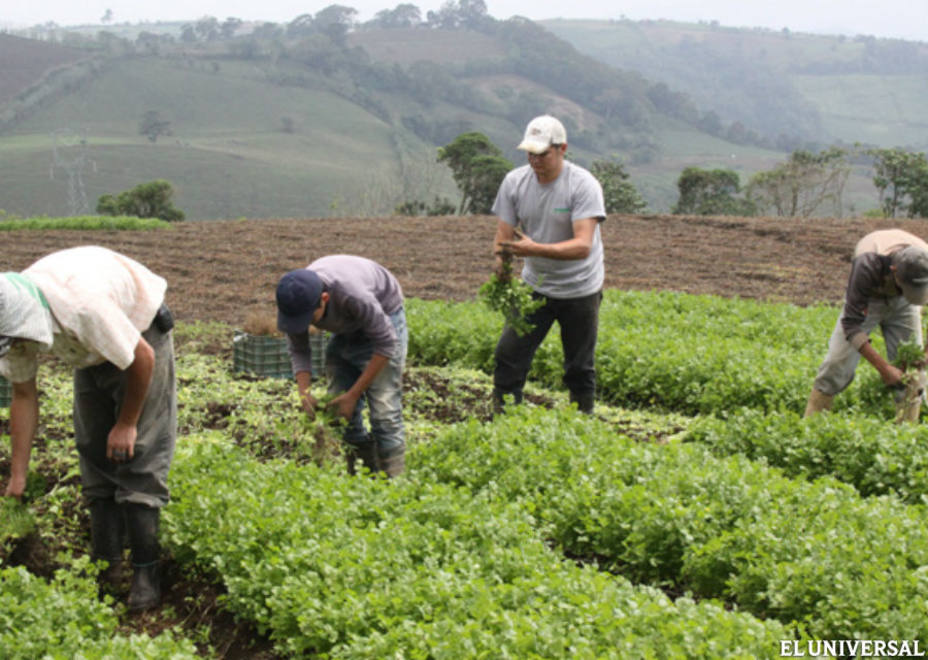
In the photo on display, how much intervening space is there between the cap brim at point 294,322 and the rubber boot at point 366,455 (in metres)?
1.21

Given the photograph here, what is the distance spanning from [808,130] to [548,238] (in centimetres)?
16225

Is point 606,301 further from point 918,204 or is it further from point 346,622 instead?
point 918,204

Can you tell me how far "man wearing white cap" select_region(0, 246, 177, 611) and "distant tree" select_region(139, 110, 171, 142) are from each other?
231ft

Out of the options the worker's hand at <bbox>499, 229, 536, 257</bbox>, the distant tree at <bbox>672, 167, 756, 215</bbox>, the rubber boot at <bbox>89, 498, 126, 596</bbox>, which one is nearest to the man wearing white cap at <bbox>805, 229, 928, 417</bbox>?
the worker's hand at <bbox>499, 229, 536, 257</bbox>

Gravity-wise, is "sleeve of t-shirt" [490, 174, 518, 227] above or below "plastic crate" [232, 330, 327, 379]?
above

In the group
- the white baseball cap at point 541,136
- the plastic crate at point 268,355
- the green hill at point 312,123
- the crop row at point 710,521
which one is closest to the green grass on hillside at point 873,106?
the green hill at point 312,123

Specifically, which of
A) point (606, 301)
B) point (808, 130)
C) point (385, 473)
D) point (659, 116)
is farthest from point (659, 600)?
point (808, 130)

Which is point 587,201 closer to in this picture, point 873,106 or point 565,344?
point 565,344

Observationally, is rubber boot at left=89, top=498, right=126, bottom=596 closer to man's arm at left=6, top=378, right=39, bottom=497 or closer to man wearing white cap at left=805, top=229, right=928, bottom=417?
man's arm at left=6, top=378, right=39, bottom=497

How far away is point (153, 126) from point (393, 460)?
72622 mm

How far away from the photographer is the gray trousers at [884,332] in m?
6.44

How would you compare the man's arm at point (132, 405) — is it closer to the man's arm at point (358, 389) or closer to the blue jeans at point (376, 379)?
the man's arm at point (358, 389)

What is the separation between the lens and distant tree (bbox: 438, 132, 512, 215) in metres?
33.4

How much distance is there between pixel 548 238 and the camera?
20.6 feet
